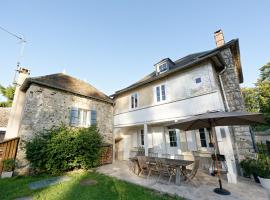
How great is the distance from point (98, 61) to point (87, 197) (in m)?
10.1

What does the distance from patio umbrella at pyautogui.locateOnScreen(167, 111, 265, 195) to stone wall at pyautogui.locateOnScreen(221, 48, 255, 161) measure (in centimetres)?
396

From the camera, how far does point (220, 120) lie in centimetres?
489

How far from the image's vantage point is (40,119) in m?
8.13

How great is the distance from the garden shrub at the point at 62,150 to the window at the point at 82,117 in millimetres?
1200

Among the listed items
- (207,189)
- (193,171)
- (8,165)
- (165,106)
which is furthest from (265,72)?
(8,165)

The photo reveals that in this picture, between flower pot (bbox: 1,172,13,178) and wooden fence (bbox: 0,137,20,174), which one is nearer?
flower pot (bbox: 1,172,13,178)

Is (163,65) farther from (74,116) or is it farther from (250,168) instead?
(250,168)

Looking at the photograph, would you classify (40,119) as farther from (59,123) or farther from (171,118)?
(171,118)

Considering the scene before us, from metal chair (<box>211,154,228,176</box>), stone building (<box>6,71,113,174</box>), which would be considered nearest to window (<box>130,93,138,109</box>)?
stone building (<box>6,71,113,174</box>)

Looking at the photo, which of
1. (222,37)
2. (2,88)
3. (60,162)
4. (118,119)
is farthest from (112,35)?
(2,88)

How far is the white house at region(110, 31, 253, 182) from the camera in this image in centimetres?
684

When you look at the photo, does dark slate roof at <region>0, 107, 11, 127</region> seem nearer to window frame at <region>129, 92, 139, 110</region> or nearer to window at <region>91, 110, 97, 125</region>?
window at <region>91, 110, 97, 125</region>

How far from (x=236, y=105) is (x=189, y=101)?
355 centimetres

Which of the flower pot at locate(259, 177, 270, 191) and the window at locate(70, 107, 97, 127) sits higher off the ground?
the window at locate(70, 107, 97, 127)
